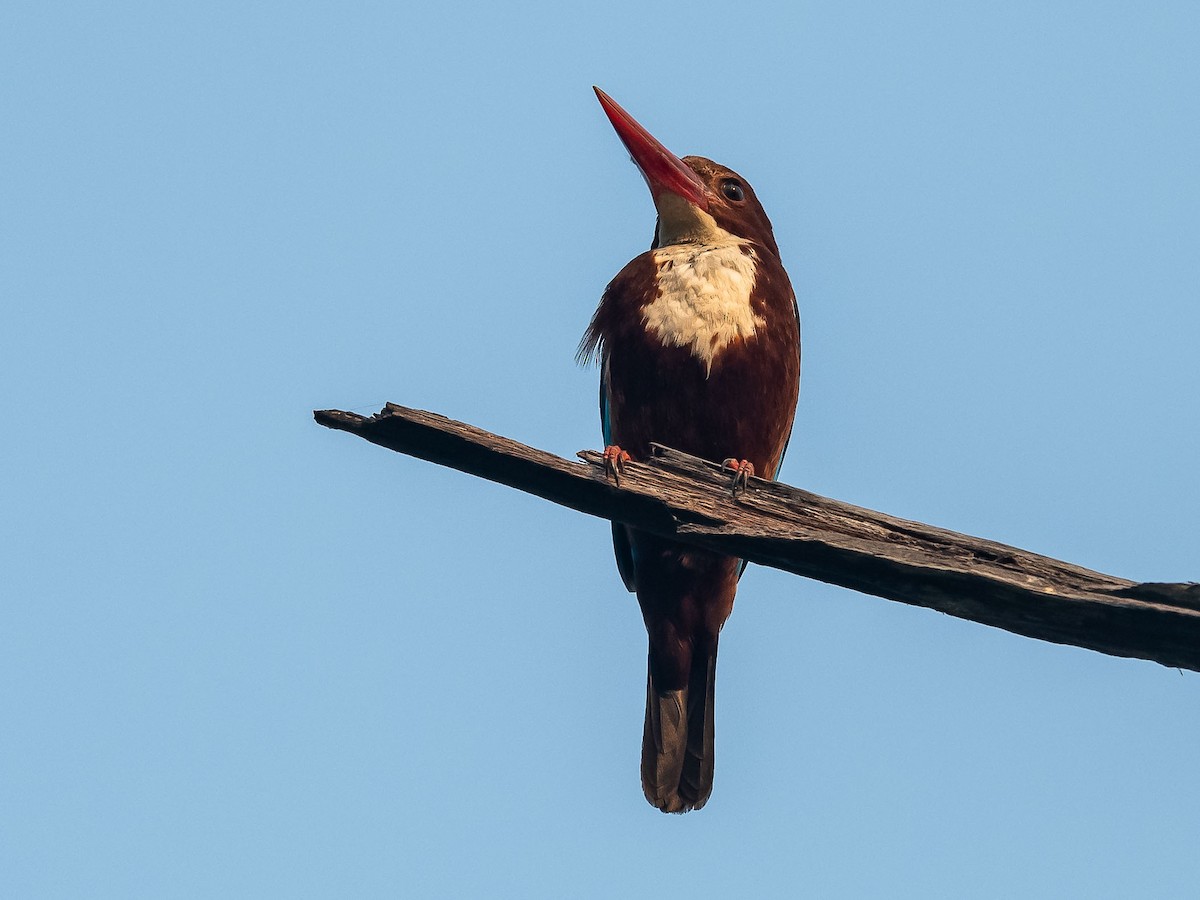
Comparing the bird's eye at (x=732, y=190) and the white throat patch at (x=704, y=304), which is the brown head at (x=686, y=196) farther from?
the white throat patch at (x=704, y=304)

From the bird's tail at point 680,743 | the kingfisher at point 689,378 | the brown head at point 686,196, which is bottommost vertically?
the bird's tail at point 680,743

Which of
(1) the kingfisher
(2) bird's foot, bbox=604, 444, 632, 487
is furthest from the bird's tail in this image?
(2) bird's foot, bbox=604, 444, 632, 487

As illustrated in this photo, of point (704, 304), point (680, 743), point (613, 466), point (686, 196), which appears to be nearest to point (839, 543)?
point (613, 466)

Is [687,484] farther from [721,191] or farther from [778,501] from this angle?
[721,191]

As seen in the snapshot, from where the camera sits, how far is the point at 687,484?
480 cm

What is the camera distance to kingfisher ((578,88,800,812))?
6.21 metres

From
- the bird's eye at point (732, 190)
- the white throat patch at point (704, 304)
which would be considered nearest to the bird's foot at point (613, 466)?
the white throat patch at point (704, 304)

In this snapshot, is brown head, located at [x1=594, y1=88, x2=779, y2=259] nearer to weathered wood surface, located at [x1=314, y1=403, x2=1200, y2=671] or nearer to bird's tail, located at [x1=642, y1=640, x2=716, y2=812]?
bird's tail, located at [x1=642, y1=640, x2=716, y2=812]

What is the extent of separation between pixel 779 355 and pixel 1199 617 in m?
2.93

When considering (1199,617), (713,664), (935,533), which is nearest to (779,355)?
(713,664)

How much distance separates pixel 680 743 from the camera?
6652mm

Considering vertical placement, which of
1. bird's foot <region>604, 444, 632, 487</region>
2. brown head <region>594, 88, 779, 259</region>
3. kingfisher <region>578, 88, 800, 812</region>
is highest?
brown head <region>594, 88, 779, 259</region>

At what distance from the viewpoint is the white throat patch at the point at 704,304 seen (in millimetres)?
6199

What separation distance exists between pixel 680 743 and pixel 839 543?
2729mm
